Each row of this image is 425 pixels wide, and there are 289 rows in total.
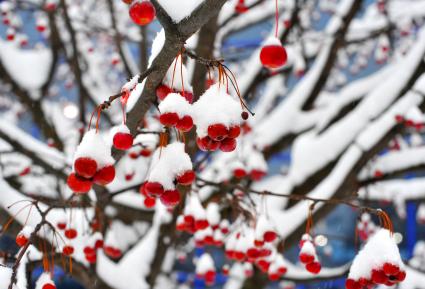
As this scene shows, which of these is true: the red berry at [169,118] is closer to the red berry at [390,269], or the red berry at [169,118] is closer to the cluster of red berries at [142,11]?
the cluster of red berries at [142,11]

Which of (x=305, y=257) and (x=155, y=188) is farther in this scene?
(x=305, y=257)

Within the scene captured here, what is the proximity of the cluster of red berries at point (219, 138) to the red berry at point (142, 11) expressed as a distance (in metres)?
0.37

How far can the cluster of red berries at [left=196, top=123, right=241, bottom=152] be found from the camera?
126 cm

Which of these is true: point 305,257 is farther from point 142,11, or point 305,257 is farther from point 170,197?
point 142,11

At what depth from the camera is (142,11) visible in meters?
1.24

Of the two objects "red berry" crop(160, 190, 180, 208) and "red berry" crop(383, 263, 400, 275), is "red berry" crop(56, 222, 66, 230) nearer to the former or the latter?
"red berry" crop(160, 190, 180, 208)

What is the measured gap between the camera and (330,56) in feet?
14.5

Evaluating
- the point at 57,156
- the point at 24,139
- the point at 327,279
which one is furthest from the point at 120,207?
the point at 327,279

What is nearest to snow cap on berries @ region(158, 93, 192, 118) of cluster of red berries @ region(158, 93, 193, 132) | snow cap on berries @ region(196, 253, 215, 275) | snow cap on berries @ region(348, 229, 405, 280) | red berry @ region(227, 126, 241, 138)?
cluster of red berries @ region(158, 93, 193, 132)

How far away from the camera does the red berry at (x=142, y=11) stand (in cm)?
124

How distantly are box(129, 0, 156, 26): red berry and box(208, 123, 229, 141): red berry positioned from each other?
0.36 metres

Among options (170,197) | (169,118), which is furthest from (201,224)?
(169,118)

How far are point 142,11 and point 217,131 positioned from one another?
0.41 metres

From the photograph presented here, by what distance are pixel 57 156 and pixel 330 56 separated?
2849 millimetres
